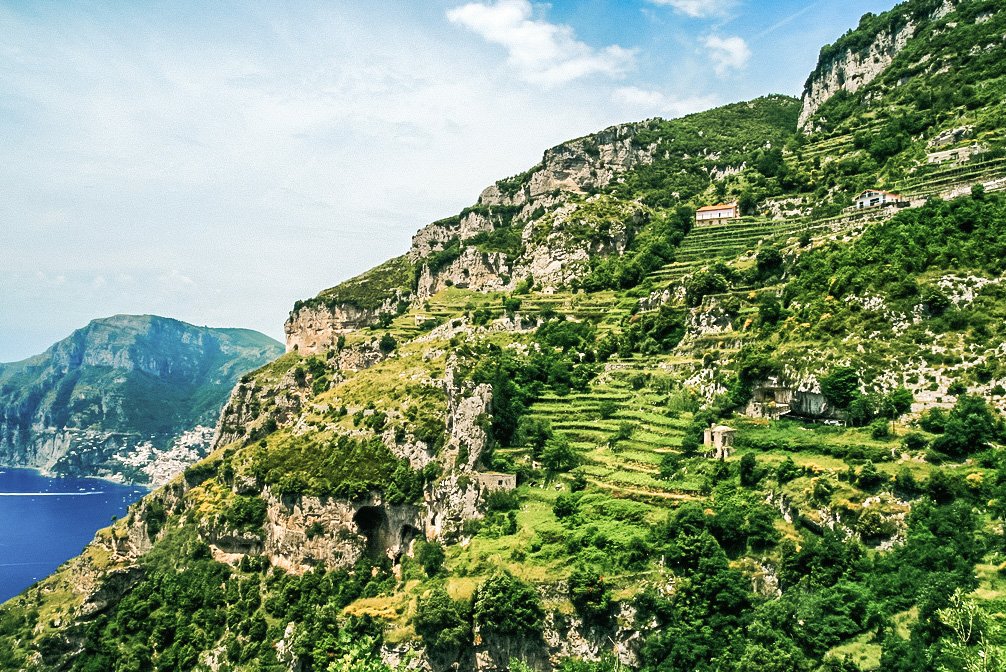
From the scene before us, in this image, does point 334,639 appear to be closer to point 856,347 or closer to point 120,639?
point 120,639

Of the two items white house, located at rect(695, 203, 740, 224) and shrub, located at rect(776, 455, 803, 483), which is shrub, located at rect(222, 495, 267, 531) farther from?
white house, located at rect(695, 203, 740, 224)

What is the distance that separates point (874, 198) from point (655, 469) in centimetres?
3637

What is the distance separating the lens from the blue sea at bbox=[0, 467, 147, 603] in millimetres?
127562

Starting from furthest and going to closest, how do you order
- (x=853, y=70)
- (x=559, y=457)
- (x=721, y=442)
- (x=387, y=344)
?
(x=853, y=70), (x=387, y=344), (x=559, y=457), (x=721, y=442)

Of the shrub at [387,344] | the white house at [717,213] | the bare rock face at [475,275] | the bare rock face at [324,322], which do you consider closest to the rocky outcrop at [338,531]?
the shrub at [387,344]

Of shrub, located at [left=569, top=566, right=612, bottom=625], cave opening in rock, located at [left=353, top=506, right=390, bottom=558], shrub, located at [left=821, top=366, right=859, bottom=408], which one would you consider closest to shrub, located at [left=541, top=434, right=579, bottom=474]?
shrub, located at [left=569, top=566, right=612, bottom=625]

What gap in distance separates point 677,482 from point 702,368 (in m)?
13.6

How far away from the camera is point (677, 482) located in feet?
140

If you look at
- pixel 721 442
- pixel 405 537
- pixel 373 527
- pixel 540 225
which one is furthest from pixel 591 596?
pixel 540 225

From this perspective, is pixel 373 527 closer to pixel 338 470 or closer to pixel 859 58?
pixel 338 470

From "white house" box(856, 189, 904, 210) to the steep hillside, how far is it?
6.08ft

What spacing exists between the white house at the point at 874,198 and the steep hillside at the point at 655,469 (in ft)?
6.08

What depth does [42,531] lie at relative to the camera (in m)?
160

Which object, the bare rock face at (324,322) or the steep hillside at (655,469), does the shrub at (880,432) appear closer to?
the steep hillside at (655,469)
